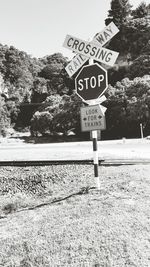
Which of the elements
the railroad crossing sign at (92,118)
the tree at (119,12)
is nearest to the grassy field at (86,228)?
the railroad crossing sign at (92,118)

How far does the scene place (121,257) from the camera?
15.2 ft

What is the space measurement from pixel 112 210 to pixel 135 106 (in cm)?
2948

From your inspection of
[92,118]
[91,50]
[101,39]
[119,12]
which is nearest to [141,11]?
[119,12]

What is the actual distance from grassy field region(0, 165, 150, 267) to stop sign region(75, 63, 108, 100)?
2170 mm

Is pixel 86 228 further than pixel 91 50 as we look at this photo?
No

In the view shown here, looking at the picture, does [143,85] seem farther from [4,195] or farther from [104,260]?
[104,260]

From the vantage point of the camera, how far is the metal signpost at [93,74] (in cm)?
732

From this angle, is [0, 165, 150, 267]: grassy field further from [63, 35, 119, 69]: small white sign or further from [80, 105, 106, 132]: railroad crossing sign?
[63, 35, 119, 69]: small white sign

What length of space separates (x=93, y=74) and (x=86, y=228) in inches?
136

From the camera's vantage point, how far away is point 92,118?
743cm

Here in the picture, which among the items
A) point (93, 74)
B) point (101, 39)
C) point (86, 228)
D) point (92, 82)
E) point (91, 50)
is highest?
point (101, 39)

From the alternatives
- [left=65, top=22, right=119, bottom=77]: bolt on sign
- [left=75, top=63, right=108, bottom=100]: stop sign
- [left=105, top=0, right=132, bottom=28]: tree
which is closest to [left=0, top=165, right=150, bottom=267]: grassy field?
[left=75, top=63, right=108, bottom=100]: stop sign

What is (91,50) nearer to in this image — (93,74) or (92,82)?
(93,74)

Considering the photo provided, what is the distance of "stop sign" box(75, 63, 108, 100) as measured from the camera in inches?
287
